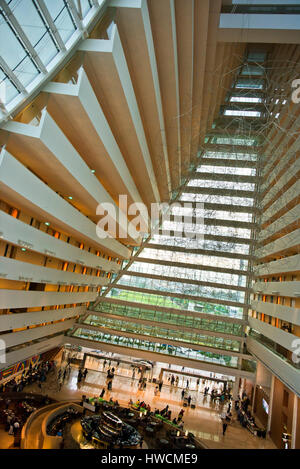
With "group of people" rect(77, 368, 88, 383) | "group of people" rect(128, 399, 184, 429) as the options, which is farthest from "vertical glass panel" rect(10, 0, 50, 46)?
"group of people" rect(77, 368, 88, 383)

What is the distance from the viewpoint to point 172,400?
2202 cm

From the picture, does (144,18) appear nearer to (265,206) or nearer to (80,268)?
(265,206)

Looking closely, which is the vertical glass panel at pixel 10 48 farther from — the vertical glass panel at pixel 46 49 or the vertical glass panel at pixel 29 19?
→ the vertical glass panel at pixel 46 49

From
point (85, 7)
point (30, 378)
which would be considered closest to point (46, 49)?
point (85, 7)

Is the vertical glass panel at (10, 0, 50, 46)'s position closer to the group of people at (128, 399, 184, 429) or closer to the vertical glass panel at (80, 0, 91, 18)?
the vertical glass panel at (80, 0, 91, 18)

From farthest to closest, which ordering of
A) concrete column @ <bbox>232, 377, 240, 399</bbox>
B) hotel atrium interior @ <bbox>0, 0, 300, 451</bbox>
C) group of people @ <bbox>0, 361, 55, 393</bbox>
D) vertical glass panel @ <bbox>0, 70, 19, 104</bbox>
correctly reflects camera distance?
1. concrete column @ <bbox>232, 377, 240, 399</bbox>
2. group of people @ <bbox>0, 361, 55, 393</bbox>
3. hotel atrium interior @ <bbox>0, 0, 300, 451</bbox>
4. vertical glass panel @ <bbox>0, 70, 19, 104</bbox>

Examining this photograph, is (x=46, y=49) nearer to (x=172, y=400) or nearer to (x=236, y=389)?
(x=172, y=400)

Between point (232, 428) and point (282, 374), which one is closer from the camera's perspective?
point (282, 374)

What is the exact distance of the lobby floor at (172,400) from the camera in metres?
17.1

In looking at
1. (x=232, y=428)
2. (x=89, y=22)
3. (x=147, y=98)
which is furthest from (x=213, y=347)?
(x=89, y=22)

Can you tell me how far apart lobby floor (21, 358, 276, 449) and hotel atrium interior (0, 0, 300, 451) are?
0.55ft

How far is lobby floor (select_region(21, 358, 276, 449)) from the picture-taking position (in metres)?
17.1

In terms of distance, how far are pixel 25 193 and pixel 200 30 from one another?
352 inches
